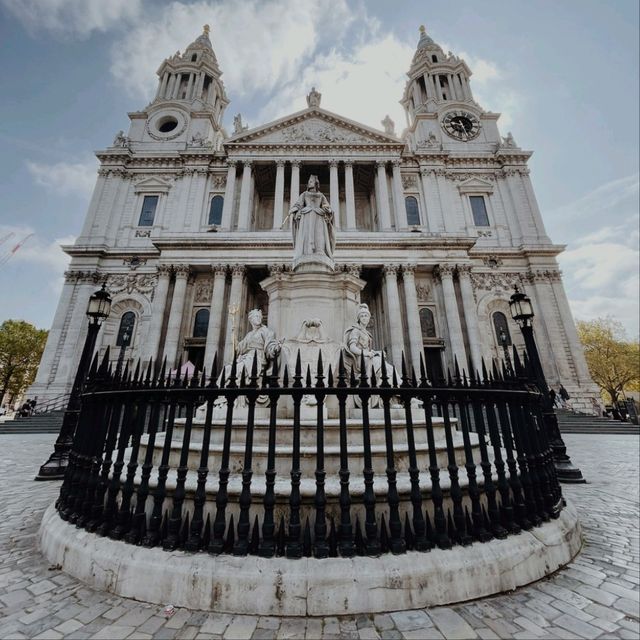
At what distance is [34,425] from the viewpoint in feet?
51.2

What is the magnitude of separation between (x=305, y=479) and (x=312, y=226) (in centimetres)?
489

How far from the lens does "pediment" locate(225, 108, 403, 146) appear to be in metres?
27.7

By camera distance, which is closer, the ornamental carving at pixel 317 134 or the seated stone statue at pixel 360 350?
the seated stone statue at pixel 360 350

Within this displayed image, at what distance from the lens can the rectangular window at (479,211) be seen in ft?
91.1

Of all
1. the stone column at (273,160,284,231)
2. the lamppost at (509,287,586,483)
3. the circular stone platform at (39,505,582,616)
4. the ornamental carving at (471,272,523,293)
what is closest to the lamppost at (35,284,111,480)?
the circular stone platform at (39,505,582,616)

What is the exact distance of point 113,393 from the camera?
9.82 ft

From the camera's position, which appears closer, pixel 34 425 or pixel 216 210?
pixel 34 425

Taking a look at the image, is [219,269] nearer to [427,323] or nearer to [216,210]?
[216,210]

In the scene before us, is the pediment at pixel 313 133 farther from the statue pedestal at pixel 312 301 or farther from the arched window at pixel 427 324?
the statue pedestal at pixel 312 301

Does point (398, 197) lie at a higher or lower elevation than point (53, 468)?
higher

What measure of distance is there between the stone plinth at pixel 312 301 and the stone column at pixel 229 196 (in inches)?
839

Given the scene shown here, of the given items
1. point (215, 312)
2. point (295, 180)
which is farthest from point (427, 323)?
point (295, 180)

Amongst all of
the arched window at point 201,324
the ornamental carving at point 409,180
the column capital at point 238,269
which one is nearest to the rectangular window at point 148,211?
the arched window at point 201,324

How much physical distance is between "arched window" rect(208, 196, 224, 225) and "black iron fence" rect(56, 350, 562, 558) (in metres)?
26.0
